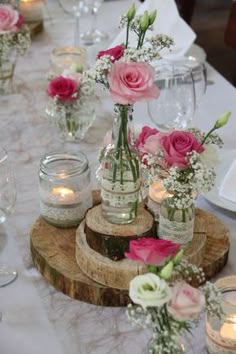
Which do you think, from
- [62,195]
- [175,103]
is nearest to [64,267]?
[62,195]

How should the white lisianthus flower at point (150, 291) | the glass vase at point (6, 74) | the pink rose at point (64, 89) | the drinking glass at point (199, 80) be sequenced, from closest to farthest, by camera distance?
the white lisianthus flower at point (150, 291)
the pink rose at point (64, 89)
the drinking glass at point (199, 80)
the glass vase at point (6, 74)

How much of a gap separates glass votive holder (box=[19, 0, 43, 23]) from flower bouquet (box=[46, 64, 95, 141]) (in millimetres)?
758

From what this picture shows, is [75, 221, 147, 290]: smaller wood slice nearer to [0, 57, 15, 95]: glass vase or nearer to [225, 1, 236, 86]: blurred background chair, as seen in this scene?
[0, 57, 15, 95]: glass vase

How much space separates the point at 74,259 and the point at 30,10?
4.50ft

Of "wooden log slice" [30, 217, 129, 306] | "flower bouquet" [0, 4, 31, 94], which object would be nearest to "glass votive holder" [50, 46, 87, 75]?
"flower bouquet" [0, 4, 31, 94]

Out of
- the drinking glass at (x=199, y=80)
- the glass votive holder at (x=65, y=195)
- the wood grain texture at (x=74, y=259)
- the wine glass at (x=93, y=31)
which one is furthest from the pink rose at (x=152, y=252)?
the wine glass at (x=93, y=31)

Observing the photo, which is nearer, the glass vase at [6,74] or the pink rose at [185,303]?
the pink rose at [185,303]

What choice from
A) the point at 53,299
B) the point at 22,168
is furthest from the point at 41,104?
the point at 53,299

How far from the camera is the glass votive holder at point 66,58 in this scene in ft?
6.08

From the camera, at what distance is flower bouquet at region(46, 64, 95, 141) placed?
155 centimetres

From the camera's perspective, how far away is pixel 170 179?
3.36ft

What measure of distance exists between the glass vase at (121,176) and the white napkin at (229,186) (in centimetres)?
28

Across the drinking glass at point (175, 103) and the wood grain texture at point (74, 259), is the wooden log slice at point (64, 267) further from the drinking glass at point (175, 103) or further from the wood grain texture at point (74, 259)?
the drinking glass at point (175, 103)

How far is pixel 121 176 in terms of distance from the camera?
1.07 m
